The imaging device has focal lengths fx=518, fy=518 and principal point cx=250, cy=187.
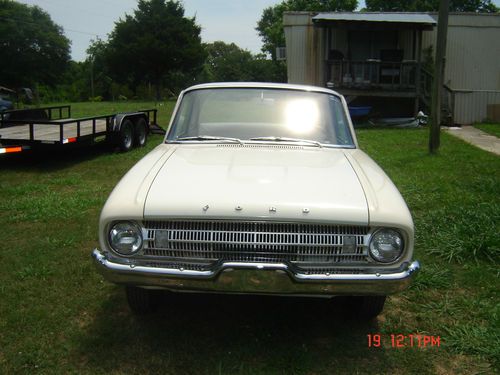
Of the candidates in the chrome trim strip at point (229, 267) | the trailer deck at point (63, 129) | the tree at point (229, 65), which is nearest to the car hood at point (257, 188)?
the chrome trim strip at point (229, 267)

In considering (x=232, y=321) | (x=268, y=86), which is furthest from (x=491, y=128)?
(x=232, y=321)

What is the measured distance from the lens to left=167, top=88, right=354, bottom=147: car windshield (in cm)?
412

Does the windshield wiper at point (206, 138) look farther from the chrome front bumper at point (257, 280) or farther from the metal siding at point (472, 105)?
the metal siding at point (472, 105)

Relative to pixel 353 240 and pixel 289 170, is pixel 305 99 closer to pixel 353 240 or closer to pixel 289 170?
pixel 289 170

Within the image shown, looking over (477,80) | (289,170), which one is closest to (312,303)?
(289,170)

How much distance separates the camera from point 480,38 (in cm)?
1911

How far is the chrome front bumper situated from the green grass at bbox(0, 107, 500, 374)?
49 centimetres

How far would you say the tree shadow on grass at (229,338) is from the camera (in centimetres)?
301

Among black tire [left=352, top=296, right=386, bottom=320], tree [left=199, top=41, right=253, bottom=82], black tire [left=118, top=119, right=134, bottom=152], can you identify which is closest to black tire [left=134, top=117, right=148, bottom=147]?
black tire [left=118, top=119, right=134, bottom=152]

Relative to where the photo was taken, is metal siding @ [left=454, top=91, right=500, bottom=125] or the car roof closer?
the car roof

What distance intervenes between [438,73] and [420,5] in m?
39.3

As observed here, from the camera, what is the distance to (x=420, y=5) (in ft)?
148
